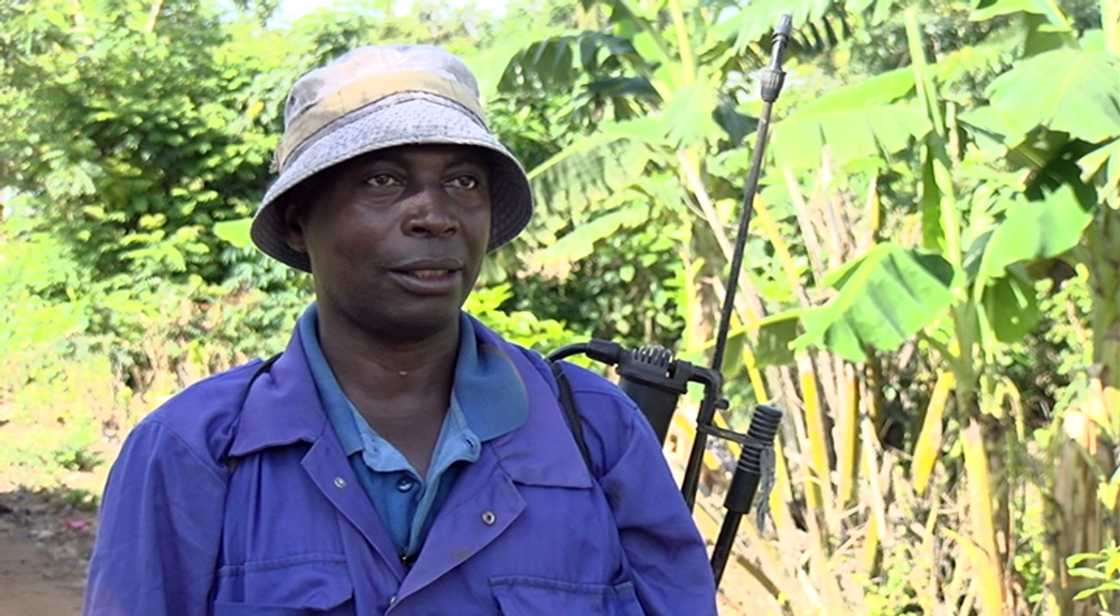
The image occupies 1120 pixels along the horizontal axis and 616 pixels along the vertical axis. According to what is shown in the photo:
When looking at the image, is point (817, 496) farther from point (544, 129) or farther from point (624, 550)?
point (544, 129)

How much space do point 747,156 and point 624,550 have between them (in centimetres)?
457

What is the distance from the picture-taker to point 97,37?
37.7 ft

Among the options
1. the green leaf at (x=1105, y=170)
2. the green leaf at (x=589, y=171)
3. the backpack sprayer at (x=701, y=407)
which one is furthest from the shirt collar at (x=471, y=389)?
the green leaf at (x=589, y=171)

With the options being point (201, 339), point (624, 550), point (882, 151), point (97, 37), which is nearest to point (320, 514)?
point (624, 550)

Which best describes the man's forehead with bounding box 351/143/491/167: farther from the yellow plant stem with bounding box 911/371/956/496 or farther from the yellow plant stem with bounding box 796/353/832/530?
the yellow plant stem with bounding box 796/353/832/530

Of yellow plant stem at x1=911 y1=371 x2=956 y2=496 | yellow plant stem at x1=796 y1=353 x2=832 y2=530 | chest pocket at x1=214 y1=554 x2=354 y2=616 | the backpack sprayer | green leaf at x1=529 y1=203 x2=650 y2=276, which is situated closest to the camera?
chest pocket at x1=214 y1=554 x2=354 y2=616

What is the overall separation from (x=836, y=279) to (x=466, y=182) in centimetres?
304

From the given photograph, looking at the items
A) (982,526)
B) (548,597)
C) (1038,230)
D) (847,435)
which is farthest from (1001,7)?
(548,597)

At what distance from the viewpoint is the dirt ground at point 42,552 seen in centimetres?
640

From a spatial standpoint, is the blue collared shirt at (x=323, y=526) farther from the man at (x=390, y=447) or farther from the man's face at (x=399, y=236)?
the man's face at (x=399, y=236)

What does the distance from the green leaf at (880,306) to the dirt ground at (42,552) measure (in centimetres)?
388

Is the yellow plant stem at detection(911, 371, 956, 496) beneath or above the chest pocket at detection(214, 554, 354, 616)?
above

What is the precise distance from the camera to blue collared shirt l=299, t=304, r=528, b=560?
5.08ft

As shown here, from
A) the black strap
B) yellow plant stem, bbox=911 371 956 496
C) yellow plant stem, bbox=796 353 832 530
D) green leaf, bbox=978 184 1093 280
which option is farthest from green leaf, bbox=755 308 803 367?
the black strap
